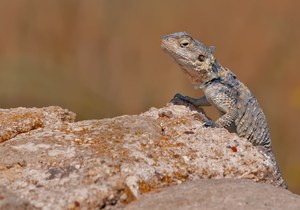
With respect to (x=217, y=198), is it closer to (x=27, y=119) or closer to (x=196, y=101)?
(x=27, y=119)

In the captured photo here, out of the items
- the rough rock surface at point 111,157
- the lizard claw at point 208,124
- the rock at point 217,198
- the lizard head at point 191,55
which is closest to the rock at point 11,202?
the rough rock surface at point 111,157

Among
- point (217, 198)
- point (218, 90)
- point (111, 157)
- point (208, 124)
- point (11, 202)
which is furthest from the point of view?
point (218, 90)

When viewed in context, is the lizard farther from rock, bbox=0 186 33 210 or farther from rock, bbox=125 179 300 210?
rock, bbox=0 186 33 210

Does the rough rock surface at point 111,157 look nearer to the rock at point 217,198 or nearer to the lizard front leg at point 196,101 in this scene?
the rock at point 217,198

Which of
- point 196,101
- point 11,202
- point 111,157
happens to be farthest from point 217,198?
point 196,101

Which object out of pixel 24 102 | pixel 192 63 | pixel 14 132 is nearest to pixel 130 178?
pixel 14 132
